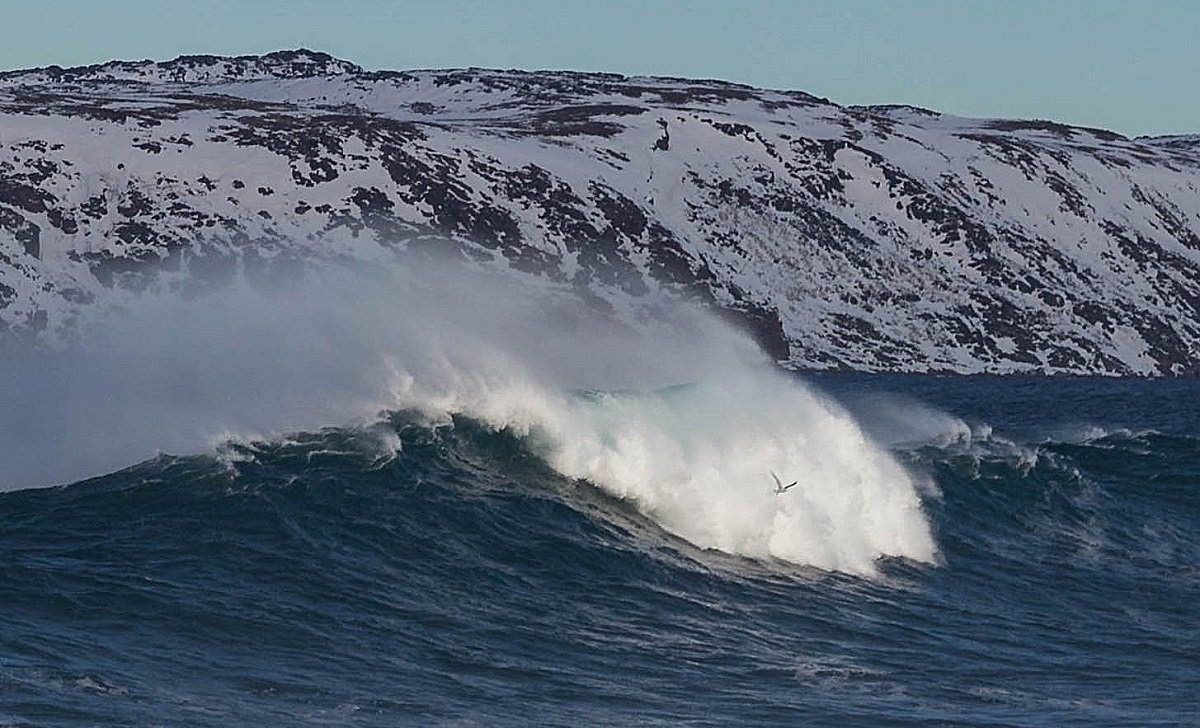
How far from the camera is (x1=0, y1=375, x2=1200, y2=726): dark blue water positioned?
776 inches

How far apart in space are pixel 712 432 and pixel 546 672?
11.3 m

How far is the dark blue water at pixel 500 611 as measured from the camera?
19703 mm

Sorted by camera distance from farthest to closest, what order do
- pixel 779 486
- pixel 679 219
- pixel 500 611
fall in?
1. pixel 679 219
2. pixel 779 486
3. pixel 500 611

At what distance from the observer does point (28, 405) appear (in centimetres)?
3080

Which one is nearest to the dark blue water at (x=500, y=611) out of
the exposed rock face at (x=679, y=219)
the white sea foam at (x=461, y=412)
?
the white sea foam at (x=461, y=412)

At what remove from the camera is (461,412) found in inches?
1278

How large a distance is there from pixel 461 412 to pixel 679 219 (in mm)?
97833

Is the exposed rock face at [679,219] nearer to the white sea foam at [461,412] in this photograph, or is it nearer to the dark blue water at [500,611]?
the white sea foam at [461,412]

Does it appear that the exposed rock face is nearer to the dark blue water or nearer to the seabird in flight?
the dark blue water

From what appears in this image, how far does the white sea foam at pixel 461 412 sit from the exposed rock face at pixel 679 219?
60193 millimetres

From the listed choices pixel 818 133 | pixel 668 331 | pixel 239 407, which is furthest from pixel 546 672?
pixel 818 133

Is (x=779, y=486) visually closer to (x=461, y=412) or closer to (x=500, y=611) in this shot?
(x=461, y=412)

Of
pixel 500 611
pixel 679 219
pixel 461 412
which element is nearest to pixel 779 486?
pixel 461 412

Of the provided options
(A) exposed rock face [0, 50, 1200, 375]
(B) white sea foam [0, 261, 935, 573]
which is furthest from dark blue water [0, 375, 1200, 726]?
(A) exposed rock face [0, 50, 1200, 375]
